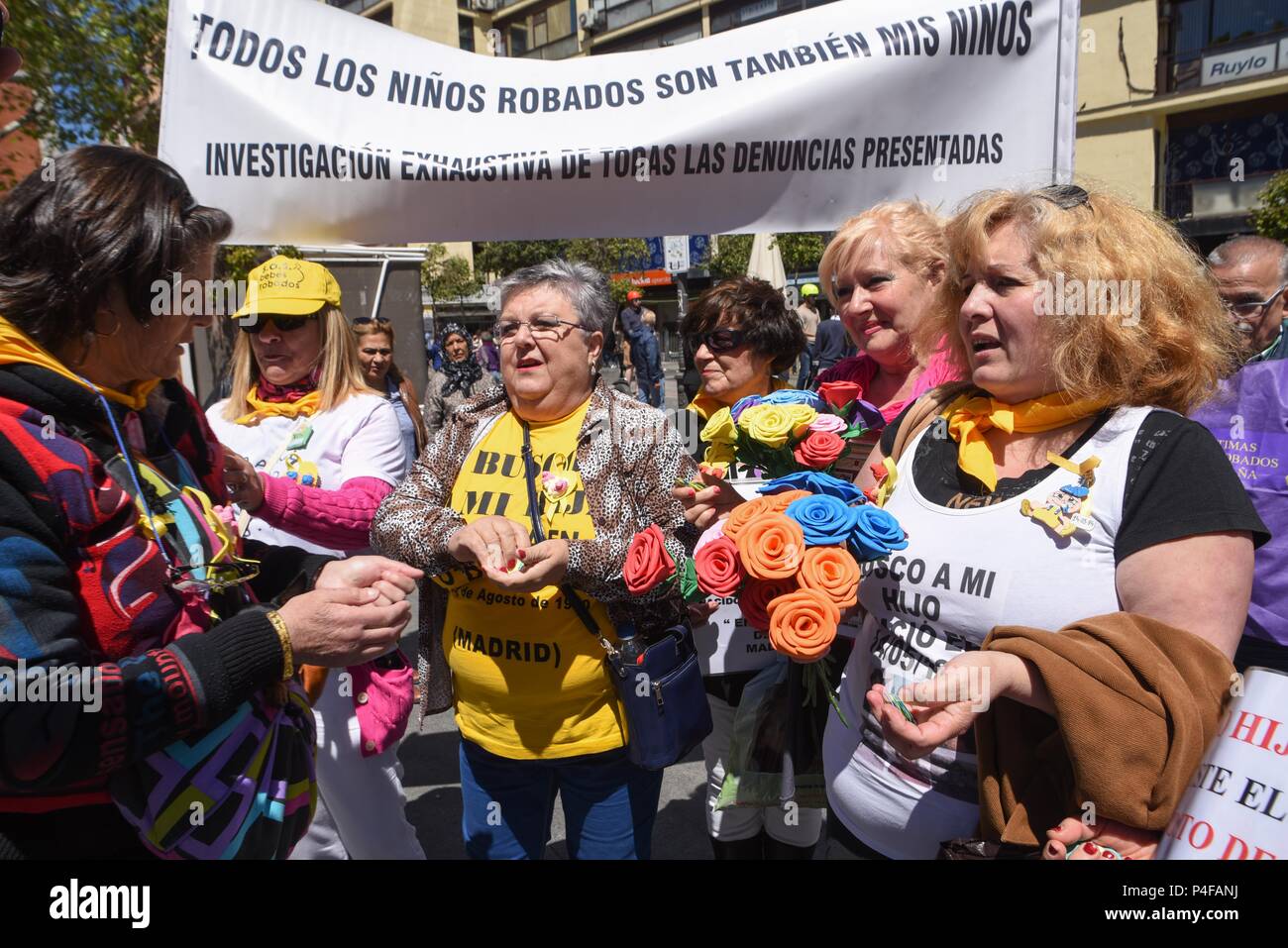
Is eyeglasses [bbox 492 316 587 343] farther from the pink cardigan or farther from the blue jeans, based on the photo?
the blue jeans

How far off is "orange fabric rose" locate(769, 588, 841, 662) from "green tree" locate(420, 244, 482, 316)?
31.8m

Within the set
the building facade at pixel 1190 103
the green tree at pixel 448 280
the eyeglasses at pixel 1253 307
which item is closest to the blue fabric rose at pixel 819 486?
the eyeglasses at pixel 1253 307

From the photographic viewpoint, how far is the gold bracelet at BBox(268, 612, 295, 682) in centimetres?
144

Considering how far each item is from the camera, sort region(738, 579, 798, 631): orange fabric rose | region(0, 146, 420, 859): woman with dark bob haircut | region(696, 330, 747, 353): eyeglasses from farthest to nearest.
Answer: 1. region(696, 330, 747, 353): eyeglasses
2. region(738, 579, 798, 631): orange fabric rose
3. region(0, 146, 420, 859): woman with dark bob haircut

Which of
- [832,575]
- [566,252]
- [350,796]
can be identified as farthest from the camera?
[566,252]

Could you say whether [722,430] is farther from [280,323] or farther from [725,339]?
[280,323]

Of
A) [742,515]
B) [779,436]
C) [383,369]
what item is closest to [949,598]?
[742,515]

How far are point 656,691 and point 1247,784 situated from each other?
1.44 metres

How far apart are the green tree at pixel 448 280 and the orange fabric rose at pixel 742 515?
3152 centimetres

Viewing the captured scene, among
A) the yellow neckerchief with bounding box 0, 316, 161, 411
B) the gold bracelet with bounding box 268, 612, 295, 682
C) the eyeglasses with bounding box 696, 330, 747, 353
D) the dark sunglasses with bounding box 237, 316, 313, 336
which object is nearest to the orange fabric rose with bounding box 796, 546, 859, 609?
the gold bracelet with bounding box 268, 612, 295, 682

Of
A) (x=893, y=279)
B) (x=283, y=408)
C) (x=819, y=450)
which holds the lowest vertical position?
(x=819, y=450)

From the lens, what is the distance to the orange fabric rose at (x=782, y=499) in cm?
171

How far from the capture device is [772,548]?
1.60m
